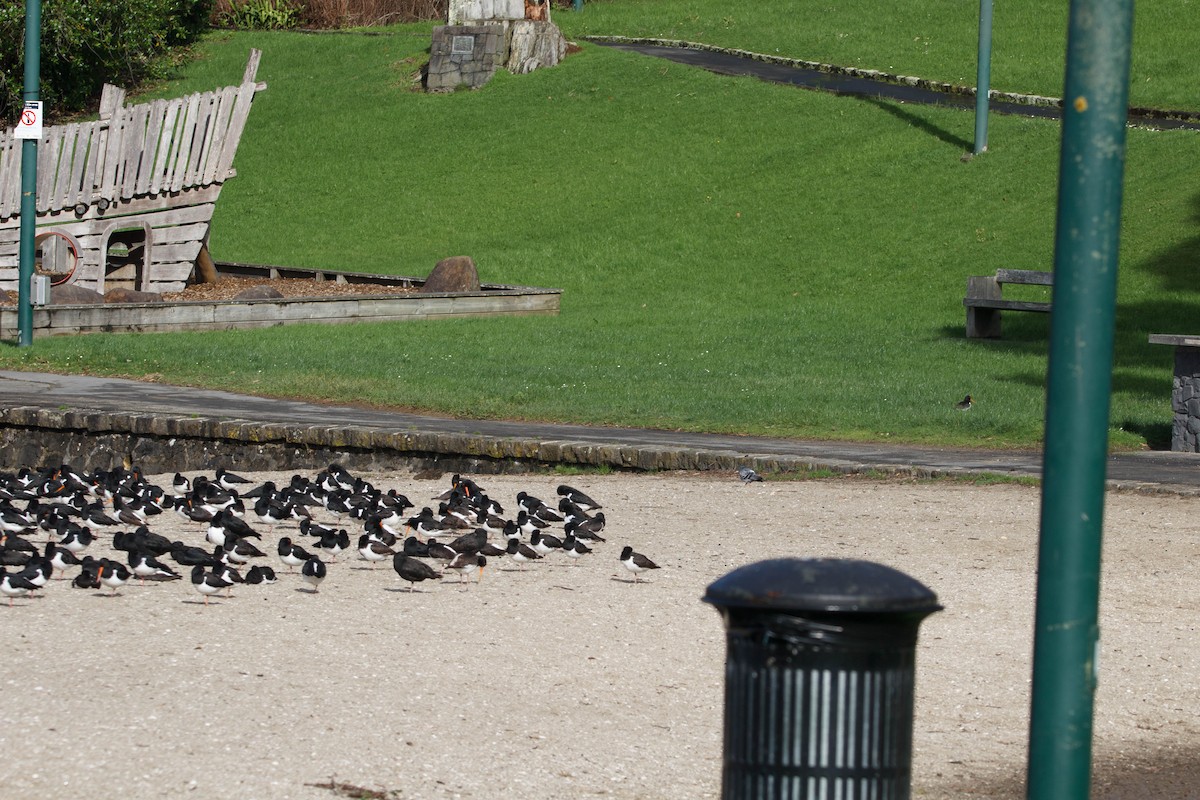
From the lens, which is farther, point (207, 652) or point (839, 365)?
point (839, 365)

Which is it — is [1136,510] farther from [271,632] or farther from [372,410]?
[372,410]

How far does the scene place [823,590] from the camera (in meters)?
3.95

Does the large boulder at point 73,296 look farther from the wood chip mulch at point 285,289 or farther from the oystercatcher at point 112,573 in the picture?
the oystercatcher at point 112,573

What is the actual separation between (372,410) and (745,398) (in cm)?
465

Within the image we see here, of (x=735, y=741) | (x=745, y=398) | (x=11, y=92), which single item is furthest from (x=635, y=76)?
(x=735, y=741)

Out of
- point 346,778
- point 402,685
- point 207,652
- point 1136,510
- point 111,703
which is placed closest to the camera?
point 346,778

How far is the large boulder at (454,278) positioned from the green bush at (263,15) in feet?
115

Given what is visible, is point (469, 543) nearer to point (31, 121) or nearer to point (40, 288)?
point (31, 121)

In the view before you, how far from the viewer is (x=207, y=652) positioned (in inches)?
340

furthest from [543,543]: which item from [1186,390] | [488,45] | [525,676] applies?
[488,45]

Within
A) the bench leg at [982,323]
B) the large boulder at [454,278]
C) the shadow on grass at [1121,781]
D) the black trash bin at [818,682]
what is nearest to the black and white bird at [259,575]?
the shadow on grass at [1121,781]

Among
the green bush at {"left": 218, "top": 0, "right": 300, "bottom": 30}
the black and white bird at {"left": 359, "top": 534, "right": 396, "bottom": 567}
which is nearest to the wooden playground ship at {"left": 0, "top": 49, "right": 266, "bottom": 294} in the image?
the black and white bird at {"left": 359, "top": 534, "right": 396, "bottom": 567}

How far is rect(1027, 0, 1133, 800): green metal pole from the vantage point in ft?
12.8

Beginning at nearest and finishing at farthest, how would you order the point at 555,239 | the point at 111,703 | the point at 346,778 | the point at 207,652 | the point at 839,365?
the point at 346,778 → the point at 111,703 → the point at 207,652 → the point at 839,365 → the point at 555,239
